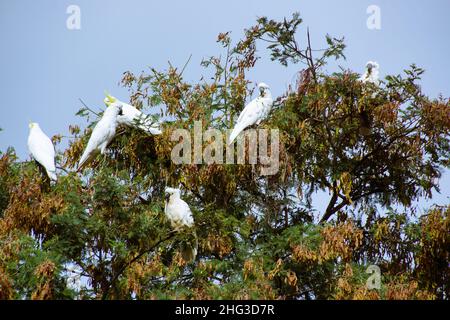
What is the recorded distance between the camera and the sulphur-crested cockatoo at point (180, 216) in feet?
36.9

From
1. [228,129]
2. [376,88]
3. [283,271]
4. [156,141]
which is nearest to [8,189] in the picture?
[156,141]

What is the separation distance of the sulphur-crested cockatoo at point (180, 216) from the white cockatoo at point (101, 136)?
1.35m

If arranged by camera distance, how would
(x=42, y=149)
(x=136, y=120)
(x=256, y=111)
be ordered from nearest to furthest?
(x=136, y=120) → (x=256, y=111) → (x=42, y=149)

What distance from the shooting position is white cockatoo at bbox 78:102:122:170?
1254cm

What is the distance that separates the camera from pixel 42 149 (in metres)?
12.9

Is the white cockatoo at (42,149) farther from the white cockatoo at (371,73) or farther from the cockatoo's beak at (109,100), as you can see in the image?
the white cockatoo at (371,73)

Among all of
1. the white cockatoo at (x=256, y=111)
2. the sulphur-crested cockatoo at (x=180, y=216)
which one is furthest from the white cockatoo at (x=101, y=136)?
the white cockatoo at (x=256, y=111)

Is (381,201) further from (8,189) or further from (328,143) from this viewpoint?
(8,189)

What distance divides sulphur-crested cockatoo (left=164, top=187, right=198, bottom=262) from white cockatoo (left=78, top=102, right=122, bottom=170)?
1348 mm

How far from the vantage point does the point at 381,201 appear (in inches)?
527

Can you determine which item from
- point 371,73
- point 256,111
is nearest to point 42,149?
point 256,111

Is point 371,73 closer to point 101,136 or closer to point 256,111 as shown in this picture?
point 256,111

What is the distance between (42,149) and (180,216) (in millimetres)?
2545

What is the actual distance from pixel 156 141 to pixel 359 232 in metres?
2.72
